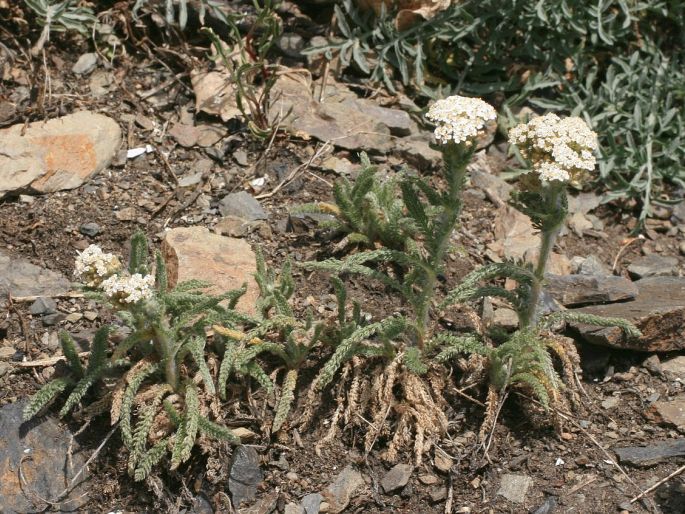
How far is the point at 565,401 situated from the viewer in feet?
12.8

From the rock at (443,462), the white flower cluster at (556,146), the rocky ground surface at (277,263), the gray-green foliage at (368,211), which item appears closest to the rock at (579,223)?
the rocky ground surface at (277,263)

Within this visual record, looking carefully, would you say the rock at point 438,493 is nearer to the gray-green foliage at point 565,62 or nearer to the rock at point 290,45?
the gray-green foliage at point 565,62

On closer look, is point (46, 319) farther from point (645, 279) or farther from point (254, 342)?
point (645, 279)

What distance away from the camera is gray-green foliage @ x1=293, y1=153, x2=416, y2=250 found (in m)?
4.34

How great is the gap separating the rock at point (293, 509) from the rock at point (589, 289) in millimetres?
1730

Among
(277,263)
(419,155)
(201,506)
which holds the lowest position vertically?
(201,506)

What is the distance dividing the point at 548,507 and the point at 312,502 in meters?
1.02

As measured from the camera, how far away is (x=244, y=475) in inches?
143

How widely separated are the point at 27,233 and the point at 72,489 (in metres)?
1.56

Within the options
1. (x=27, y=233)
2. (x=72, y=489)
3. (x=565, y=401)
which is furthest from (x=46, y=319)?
(x=565, y=401)

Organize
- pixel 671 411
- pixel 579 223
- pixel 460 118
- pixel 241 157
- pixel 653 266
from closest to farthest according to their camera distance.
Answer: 1. pixel 460 118
2. pixel 671 411
3. pixel 653 266
4. pixel 241 157
5. pixel 579 223

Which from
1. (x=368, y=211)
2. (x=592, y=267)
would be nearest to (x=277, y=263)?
(x=368, y=211)

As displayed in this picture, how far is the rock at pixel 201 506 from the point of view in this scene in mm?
3555

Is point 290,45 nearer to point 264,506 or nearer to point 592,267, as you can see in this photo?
point 592,267
